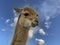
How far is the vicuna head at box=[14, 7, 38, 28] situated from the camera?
411cm

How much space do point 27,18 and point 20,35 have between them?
1.81 ft

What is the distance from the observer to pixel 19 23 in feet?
13.8

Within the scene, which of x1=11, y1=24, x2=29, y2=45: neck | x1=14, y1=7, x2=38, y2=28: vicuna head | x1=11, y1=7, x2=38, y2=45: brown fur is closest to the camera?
x1=11, y1=24, x2=29, y2=45: neck

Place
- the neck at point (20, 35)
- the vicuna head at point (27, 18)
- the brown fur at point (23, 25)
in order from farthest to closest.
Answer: the vicuna head at point (27, 18) < the brown fur at point (23, 25) < the neck at point (20, 35)

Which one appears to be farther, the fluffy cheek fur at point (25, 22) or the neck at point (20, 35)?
the fluffy cheek fur at point (25, 22)

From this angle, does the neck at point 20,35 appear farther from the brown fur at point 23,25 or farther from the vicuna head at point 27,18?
the vicuna head at point 27,18

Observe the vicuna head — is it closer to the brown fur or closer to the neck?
the brown fur

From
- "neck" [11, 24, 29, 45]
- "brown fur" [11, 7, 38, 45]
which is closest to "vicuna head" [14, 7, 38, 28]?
"brown fur" [11, 7, 38, 45]

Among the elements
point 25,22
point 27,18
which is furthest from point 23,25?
point 27,18

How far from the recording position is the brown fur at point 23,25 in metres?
3.89

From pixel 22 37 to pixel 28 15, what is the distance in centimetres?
70

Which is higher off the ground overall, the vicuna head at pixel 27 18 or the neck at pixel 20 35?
the vicuna head at pixel 27 18

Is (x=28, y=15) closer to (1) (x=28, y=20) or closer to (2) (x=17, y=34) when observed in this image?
(1) (x=28, y=20)

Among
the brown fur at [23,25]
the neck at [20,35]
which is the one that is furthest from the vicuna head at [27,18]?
the neck at [20,35]
